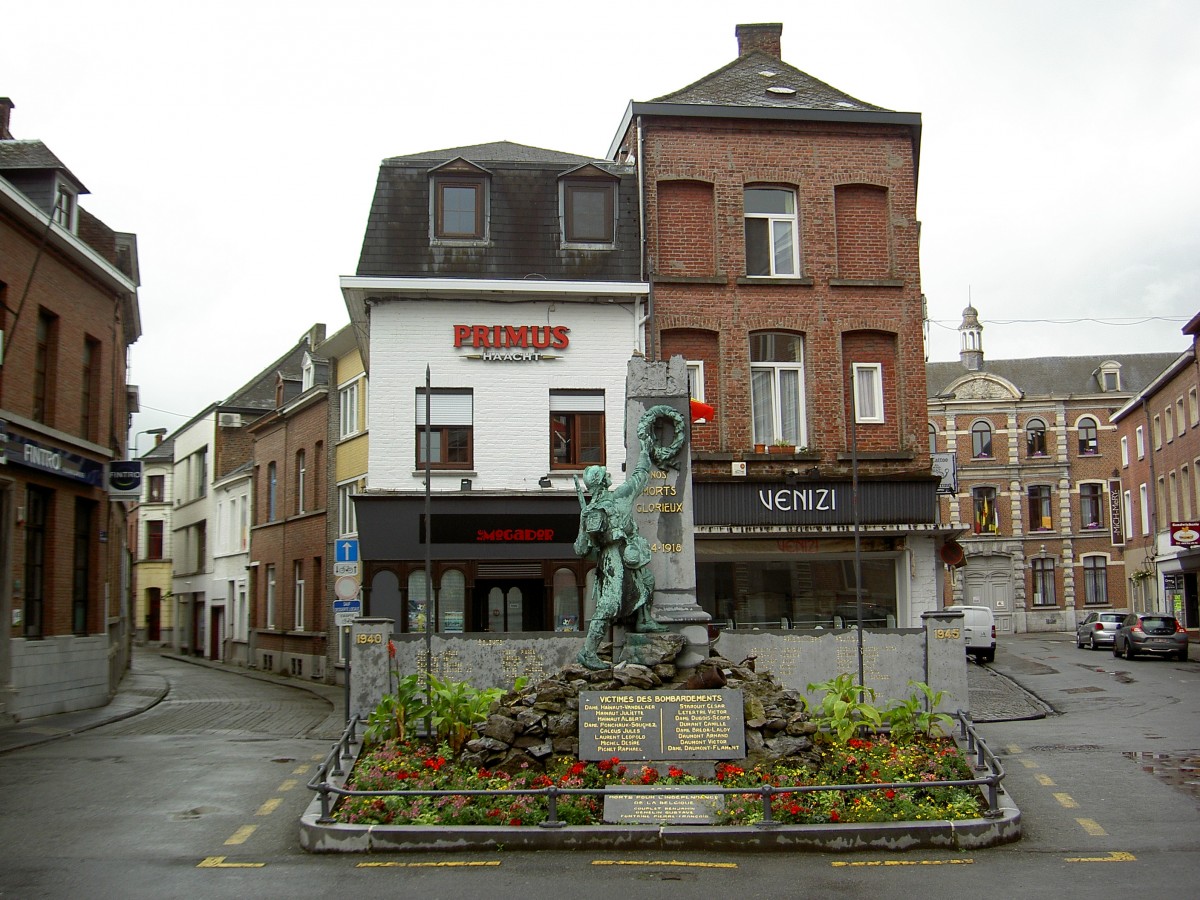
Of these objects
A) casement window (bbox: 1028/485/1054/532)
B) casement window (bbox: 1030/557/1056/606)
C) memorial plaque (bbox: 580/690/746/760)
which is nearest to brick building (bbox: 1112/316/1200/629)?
casement window (bbox: 1030/557/1056/606)

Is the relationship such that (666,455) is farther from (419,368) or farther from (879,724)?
(419,368)

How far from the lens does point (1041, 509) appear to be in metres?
58.8

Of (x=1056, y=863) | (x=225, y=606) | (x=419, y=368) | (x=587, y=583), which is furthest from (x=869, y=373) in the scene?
(x=225, y=606)

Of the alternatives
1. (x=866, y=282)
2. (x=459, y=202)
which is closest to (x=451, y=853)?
(x=459, y=202)

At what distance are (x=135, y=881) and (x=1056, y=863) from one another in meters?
7.49

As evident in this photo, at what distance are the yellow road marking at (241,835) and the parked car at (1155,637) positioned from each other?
3277 cm

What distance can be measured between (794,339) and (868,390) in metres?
1.78

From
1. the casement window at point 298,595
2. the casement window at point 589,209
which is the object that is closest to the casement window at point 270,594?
the casement window at point 298,595

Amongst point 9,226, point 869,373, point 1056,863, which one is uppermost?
point 9,226

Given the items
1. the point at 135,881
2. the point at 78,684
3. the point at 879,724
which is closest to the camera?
the point at 135,881

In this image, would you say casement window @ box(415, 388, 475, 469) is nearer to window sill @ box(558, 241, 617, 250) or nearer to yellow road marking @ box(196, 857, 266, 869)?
window sill @ box(558, 241, 617, 250)

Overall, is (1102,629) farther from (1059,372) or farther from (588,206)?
(588,206)

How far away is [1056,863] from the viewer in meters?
9.84

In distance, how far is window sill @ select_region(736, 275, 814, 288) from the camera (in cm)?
2320
